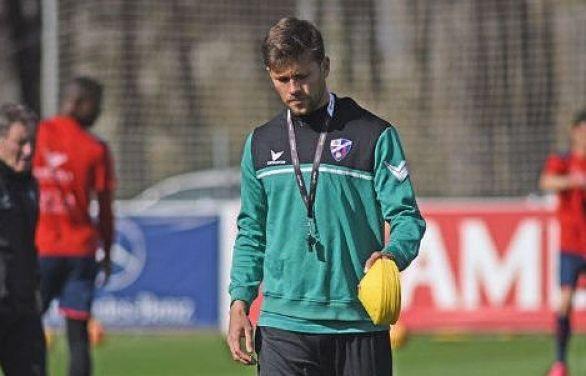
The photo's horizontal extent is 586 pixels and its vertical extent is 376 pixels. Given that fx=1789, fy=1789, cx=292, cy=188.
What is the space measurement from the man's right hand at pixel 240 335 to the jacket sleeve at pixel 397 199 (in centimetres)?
59

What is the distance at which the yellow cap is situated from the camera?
19.8ft

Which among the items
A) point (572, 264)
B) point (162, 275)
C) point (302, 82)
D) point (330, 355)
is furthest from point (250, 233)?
point (162, 275)

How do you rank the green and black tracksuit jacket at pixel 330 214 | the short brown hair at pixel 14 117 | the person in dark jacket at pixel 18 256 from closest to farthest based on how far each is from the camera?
the green and black tracksuit jacket at pixel 330 214 < the person in dark jacket at pixel 18 256 < the short brown hair at pixel 14 117

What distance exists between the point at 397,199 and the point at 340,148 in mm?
285

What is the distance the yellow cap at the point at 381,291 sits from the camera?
6.04 meters

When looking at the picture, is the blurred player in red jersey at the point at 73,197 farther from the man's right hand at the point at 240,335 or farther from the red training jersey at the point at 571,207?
the man's right hand at the point at 240,335

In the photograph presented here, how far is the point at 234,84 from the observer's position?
83.1 feet

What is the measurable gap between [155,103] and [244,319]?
1568 centimetres

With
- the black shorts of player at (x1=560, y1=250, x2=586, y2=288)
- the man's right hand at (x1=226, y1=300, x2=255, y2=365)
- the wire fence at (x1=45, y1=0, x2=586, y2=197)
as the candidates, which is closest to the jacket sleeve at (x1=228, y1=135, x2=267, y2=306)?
the man's right hand at (x1=226, y1=300, x2=255, y2=365)

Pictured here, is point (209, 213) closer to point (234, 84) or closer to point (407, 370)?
point (407, 370)

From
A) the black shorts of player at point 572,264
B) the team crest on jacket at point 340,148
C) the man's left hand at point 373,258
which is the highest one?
the team crest on jacket at point 340,148

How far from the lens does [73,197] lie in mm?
11508

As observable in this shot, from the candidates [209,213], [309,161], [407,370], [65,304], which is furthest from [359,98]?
[309,161]

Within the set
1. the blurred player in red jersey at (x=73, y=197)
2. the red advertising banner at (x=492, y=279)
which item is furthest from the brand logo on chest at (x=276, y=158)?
the red advertising banner at (x=492, y=279)
